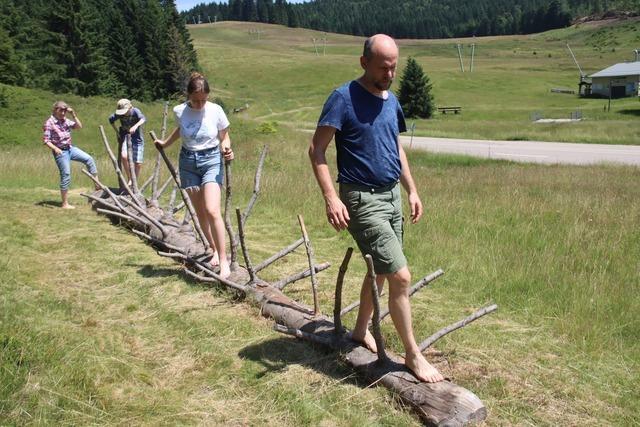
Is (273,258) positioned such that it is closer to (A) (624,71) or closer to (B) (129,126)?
(B) (129,126)

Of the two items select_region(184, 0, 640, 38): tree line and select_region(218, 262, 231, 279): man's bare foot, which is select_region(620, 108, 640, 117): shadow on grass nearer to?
select_region(218, 262, 231, 279): man's bare foot

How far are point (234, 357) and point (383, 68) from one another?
2.23 meters

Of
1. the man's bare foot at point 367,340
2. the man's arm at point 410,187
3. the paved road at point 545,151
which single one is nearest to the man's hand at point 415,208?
the man's arm at point 410,187

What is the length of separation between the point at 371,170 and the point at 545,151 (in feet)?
65.8

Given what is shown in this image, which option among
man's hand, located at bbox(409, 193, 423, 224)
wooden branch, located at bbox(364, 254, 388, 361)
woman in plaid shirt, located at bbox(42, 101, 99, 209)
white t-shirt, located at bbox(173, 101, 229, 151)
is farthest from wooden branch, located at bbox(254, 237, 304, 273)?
woman in plaid shirt, located at bbox(42, 101, 99, 209)

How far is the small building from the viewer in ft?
194

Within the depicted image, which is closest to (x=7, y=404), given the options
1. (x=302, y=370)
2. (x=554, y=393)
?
(x=302, y=370)

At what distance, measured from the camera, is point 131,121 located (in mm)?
9133

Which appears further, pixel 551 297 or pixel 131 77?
pixel 131 77

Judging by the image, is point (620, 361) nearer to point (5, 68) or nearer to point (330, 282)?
point (330, 282)

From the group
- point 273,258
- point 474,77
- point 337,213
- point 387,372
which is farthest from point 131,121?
point 474,77

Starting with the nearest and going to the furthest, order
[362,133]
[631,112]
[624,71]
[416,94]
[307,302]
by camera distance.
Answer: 1. [362,133]
2. [307,302]
3. [631,112]
4. [416,94]
5. [624,71]

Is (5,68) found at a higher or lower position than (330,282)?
higher

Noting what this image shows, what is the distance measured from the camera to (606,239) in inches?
256
